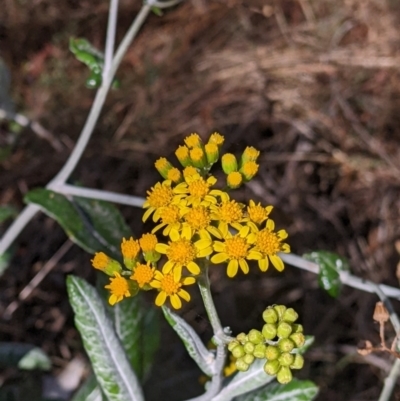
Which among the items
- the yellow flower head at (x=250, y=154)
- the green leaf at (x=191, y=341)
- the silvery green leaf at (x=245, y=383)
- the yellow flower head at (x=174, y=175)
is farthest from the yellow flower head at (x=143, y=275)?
the silvery green leaf at (x=245, y=383)

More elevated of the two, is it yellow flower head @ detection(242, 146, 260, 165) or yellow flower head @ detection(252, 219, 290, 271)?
yellow flower head @ detection(242, 146, 260, 165)

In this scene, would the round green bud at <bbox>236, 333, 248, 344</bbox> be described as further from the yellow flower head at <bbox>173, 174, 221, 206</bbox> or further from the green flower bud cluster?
the yellow flower head at <bbox>173, 174, 221, 206</bbox>

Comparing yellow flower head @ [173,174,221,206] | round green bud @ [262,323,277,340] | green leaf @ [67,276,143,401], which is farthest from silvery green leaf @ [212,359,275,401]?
yellow flower head @ [173,174,221,206]

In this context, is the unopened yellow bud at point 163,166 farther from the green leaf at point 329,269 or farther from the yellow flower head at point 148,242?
the green leaf at point 329,269

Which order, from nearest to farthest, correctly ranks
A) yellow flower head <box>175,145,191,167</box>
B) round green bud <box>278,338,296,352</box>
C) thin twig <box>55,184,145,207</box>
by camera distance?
round green bud <box>278,338,296,352</box>
yellow flower head <box>175,145,191,167</box>
thin twig <box>55,184,145,207</box>

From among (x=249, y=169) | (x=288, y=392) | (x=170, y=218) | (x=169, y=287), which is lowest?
(x=288, y=392)

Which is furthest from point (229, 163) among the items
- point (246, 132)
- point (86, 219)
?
point (246, 132)

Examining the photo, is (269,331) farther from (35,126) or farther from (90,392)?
(35,126)
